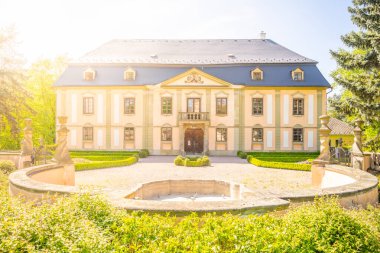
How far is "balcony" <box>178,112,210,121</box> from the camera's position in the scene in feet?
92.6

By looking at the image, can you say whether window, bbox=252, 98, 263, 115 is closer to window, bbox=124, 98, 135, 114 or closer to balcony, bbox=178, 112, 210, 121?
balcony, bbox=178, 112, 210, 121

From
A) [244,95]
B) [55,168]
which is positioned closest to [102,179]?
[55,168]

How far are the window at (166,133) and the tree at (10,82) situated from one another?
39.8ft

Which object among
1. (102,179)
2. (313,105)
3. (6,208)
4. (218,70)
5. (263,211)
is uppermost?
(218,70)

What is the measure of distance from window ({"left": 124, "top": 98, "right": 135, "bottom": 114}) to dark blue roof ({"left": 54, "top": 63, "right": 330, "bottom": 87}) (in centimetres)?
164

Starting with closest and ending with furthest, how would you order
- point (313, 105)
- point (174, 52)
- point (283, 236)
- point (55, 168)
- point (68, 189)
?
1. point (283, 236)
2. point (68, 189)
3. point (55, 168)
4. point (313, 105)
5. point (174, 52)

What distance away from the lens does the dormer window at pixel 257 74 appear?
29000mm

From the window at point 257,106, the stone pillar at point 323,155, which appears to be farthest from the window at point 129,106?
the stone pillar at point 323,155

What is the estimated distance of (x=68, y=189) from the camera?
288 inches

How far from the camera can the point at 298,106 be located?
94.5ft

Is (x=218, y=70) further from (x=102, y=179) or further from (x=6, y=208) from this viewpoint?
(x=6, y=208)

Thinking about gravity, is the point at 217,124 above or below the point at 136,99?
below

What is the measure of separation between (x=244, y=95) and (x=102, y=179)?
60.9 ft

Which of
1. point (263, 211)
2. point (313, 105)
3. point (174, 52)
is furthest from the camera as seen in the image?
point (174, 52)
